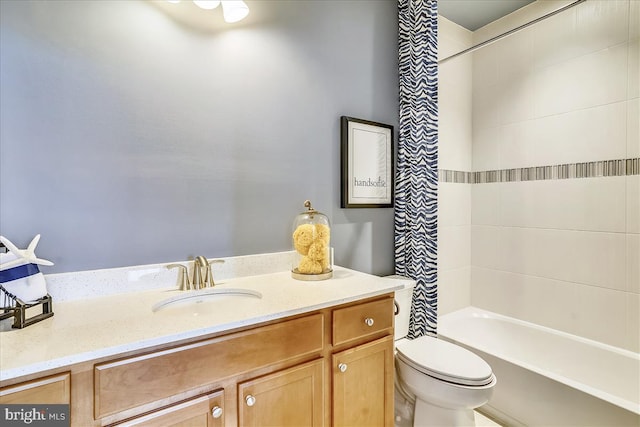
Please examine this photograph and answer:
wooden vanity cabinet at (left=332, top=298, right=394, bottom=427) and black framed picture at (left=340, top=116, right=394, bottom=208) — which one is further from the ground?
black framed picture at (left=340, top=116, right=394, bottom=208)

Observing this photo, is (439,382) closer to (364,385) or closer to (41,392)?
(364,385)

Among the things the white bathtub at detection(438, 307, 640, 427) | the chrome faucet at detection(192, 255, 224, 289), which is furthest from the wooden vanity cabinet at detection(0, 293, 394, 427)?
the white bathtub at detection(438, 307, 640, 427)

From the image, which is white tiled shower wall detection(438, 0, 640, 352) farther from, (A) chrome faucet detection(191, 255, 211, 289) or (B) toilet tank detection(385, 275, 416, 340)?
(A) chrome faucet detection(191, 255, 211, 289)

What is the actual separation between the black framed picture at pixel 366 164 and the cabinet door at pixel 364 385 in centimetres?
85

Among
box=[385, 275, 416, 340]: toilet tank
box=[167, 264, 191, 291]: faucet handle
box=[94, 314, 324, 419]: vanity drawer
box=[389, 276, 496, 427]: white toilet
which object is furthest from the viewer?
box=[385, 275, 416, 340]: toilet tank

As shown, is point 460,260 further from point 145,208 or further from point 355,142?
point 145,208

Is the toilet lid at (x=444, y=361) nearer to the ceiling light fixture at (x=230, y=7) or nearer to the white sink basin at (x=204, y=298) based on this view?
the white sink basin at (x=204, y=298)

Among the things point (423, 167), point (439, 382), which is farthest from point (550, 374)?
point (423, 167)

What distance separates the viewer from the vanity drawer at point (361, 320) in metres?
1.16

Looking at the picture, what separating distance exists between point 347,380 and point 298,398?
0.21 m

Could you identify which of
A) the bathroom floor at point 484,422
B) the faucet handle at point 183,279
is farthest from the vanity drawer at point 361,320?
the bathroom floor at point 484,422

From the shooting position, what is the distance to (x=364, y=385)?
4.05 ft

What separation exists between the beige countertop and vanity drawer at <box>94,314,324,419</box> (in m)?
0.04

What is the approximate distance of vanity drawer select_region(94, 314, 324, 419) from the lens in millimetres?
781
